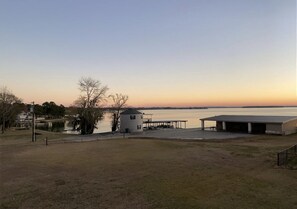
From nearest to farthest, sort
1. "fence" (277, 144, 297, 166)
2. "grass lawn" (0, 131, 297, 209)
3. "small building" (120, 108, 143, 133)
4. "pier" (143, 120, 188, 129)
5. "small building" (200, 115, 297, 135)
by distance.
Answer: "grass lawn" (0, 131, 297, 209) < "fence" (277, 144, 297, 166) < "small building" (200, 115, 297, 135) < "small building" (120, 108, 143, 133) < "pier" (143, 120, 188, 129)

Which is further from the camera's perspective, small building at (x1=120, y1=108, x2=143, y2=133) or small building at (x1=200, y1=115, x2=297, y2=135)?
small building at (x1=120, y1=108, x2=143, y2=133)

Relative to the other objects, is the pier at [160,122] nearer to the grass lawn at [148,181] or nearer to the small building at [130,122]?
the small building at [130,122]

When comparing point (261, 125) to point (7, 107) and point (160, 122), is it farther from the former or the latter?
point (7, 107)

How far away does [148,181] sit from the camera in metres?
14.6

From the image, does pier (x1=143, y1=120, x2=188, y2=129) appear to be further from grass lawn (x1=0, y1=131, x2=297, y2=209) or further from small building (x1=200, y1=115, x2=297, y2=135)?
grass lawn (x1=0, y1=131, x2=297, y2=209)

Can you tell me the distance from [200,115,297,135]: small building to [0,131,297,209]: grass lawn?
1724 cm

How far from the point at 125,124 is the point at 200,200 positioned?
37.3 m

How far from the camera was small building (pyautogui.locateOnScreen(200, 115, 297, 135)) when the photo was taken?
38125mm

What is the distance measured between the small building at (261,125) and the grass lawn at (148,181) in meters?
17.2

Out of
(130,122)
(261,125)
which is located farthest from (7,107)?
(261,125)

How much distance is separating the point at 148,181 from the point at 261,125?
32.1 meters

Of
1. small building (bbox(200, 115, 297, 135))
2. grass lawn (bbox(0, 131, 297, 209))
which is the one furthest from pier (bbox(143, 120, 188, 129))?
grass lawn (bbox(0, 131, 297, 209))

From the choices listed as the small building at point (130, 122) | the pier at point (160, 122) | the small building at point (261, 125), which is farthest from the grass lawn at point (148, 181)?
the pier at point (160, 122)

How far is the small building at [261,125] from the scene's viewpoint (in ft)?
125
